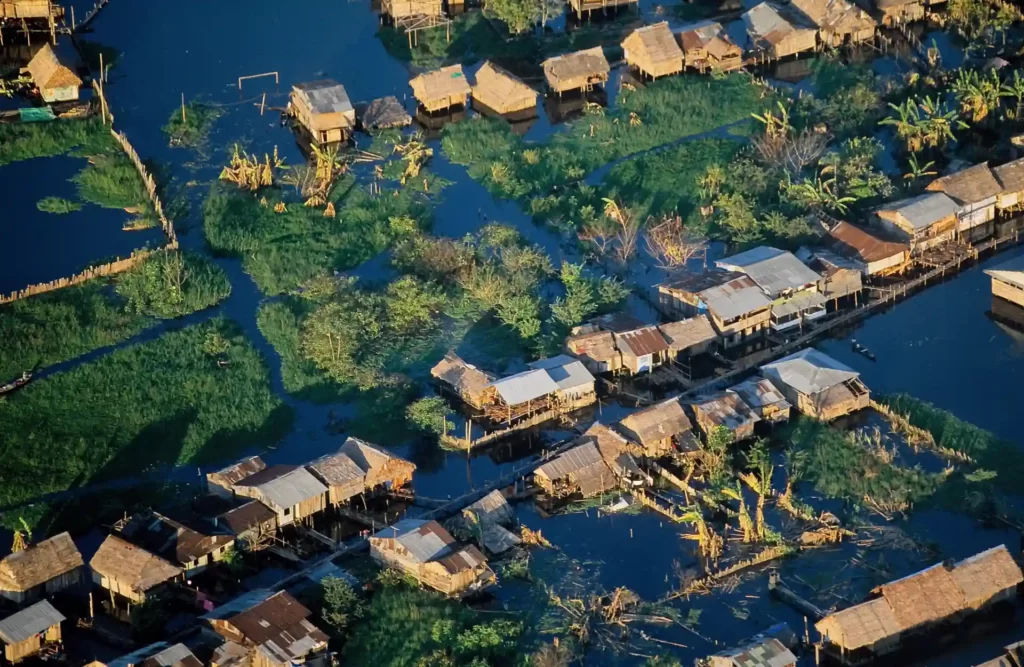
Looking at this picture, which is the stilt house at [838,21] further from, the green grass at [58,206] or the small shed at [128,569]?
the small shed at [128,569]

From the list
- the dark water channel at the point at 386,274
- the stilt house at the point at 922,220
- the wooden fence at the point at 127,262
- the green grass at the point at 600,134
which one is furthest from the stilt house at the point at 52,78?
the stilt house at the point at 922,220

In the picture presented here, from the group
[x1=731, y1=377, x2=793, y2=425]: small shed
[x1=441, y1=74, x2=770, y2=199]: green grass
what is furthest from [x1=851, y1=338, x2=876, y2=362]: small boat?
[x1=441, y1=74, x2=770, y2=199]: green grass

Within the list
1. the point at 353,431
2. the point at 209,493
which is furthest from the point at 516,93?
the point at 209,493

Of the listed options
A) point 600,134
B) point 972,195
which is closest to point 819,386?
point 972,195

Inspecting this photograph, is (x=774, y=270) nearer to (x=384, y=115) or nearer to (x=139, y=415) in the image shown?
(x=384, y=115)

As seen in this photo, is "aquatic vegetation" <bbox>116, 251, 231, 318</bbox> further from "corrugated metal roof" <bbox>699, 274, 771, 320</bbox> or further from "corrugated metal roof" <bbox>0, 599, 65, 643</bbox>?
"corrugated metal roof" <bbox>699, 274, 771, 320</bbox>
